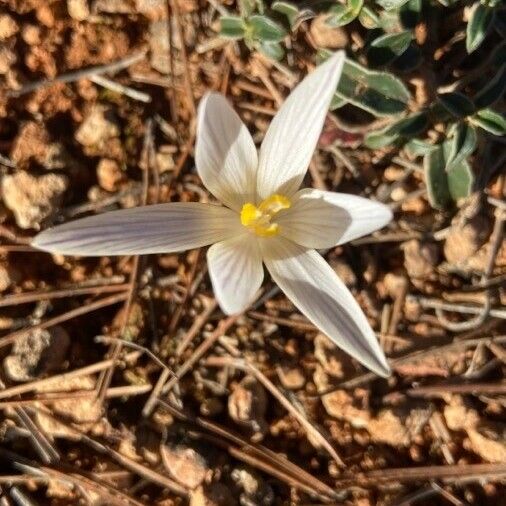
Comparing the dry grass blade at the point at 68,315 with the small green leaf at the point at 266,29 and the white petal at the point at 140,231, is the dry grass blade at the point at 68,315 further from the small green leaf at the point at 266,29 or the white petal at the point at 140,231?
the small green leaf at the point at 266,29

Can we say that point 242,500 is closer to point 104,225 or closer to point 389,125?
point 104,225

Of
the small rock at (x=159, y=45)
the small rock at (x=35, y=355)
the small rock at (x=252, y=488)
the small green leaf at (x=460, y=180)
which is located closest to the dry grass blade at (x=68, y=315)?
the small rock at (x=35, y=355)

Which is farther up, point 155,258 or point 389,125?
point 389,125

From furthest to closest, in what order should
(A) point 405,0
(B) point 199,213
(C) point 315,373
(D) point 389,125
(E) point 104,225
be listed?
(C) point 315,373, (D) point 389,125, (A) point 405,0, (B) point 199,213, (E) point 104,225

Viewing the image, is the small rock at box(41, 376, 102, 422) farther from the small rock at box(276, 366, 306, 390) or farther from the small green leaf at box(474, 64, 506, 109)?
the small green leaf at box(474, 64, 506, 109)

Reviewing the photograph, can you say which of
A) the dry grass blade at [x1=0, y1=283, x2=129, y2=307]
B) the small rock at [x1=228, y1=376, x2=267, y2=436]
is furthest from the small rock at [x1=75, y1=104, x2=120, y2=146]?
the small rock at [x1=228, y1=376, x2=267, y2=436]

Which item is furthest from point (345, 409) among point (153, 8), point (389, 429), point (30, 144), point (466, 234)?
point (153, 8)

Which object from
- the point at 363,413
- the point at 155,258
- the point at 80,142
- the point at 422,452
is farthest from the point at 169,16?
the point at 422,452
